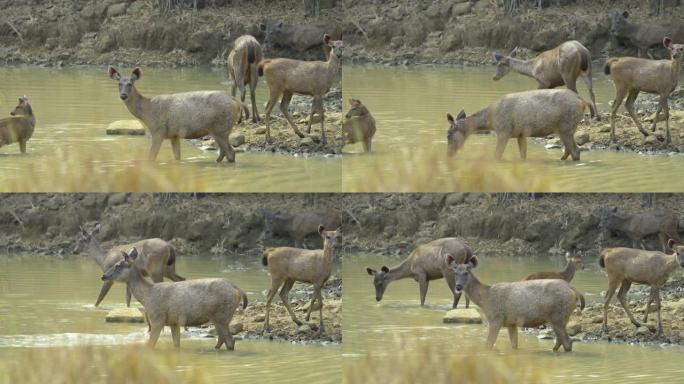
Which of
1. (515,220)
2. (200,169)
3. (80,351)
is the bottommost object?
(515,220)

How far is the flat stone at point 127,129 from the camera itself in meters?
20.5

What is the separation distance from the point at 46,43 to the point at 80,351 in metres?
15.5

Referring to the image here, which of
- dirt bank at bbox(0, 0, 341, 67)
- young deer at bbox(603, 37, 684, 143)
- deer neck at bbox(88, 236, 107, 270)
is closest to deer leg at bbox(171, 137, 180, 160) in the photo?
deer neck at bbox(88, 236, 107, 270)

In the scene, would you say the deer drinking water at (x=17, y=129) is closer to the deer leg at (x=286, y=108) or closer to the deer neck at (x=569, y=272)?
the deer leg at (x=286, y=108)

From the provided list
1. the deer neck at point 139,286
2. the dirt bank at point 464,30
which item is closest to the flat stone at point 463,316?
the deer neck at point 139,286

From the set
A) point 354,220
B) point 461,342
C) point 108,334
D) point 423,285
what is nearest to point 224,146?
point 108,334

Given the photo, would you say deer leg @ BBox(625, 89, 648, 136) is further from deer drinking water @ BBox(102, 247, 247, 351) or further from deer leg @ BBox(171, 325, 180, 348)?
deer leg @ BBox(171, 325, 180, 348)

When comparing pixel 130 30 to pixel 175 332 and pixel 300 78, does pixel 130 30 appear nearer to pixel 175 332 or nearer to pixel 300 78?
pixel 300 78

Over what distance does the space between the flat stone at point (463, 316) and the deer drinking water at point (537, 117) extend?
164 centimetres

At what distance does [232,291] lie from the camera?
16969mm

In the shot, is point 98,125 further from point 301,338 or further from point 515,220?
point 515,220

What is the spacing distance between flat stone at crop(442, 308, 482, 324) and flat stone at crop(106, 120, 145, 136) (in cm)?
418

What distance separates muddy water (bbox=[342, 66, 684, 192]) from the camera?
17656 millimetres

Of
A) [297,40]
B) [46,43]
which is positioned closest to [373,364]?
[297,40]
